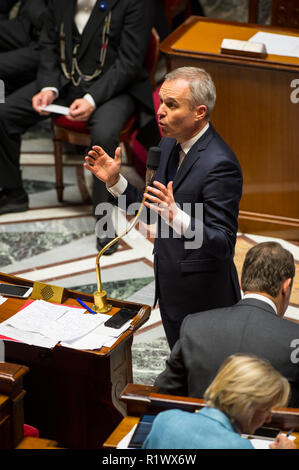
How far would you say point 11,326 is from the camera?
3.07 meters

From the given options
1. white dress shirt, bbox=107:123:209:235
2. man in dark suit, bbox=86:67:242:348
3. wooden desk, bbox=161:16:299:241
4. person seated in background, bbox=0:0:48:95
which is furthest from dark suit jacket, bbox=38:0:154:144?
white dress shirt, bbox=107:123:209:235

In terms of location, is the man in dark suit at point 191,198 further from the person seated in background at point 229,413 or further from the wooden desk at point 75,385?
the person seated in background at point 229,413

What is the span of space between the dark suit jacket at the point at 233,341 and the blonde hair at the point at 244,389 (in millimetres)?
431

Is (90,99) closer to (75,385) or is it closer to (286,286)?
(75,385)

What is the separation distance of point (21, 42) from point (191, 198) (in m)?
3.61

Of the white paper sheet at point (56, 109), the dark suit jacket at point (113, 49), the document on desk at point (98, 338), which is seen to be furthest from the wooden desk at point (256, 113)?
the document on desk at point (98, 338)

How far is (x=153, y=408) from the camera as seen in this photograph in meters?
2.46

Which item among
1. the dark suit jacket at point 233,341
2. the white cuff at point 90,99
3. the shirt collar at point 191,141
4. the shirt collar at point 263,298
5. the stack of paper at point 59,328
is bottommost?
the stack of paper at point 59,328

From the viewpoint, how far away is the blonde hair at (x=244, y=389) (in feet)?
6.34

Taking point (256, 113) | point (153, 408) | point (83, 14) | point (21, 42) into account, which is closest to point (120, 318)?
point (153, 408)

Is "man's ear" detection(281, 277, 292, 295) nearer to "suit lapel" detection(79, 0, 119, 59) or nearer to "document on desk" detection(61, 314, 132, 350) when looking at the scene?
"document on desk" detection(61, 314, 132, 350)
